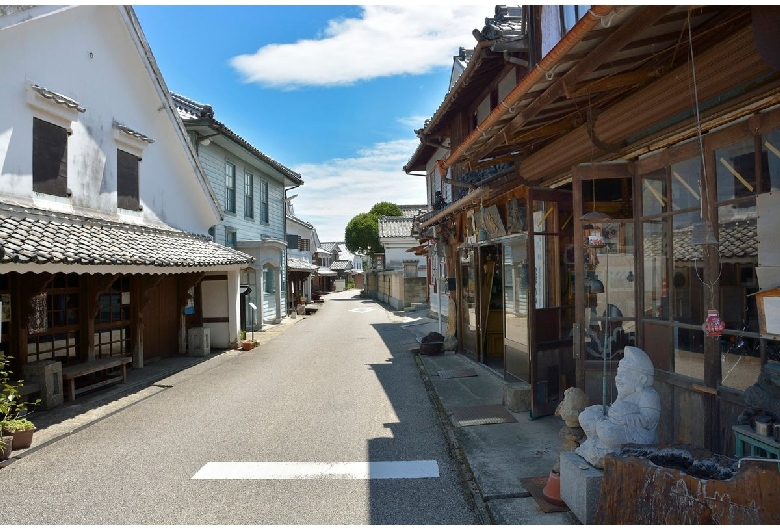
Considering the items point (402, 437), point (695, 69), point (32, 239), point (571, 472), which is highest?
point (695, 69)

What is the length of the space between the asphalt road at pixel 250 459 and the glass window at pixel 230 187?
9603mm

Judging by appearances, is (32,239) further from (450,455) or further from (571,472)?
(571,472)

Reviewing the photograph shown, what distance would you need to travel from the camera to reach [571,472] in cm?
409

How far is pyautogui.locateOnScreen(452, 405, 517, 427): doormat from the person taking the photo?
7.09 metres

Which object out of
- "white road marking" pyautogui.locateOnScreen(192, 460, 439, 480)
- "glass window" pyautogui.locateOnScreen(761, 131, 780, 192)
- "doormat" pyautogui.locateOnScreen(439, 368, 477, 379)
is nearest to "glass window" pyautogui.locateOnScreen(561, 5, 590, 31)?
"glass window" pyautogui.locateOnScreen(761, 131, 780, 192)

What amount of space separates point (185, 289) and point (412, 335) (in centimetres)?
814

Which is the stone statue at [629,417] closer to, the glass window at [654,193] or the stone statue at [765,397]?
the stone statue at [765,397]

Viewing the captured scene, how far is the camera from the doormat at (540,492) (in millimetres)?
4293

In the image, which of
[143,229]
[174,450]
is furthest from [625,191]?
[143,229]

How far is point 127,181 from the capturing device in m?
12.2

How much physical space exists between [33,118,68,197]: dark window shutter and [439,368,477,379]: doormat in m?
8.46

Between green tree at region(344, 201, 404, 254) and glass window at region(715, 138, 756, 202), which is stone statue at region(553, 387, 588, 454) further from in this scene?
green tree at region(344, 201, 404, 254)

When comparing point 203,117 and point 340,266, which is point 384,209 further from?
point 203,117

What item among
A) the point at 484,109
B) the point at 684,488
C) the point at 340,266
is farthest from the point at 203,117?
the point at 340,266
